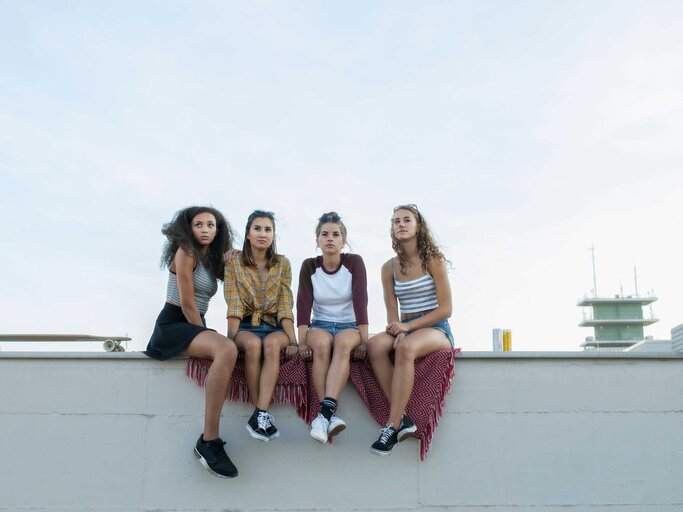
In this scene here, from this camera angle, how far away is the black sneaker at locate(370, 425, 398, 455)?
3.63 meters

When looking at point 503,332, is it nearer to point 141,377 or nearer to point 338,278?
point 338,278

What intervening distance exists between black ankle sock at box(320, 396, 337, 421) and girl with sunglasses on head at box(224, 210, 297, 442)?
1.02 feet

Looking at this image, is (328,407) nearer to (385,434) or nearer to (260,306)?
(385,434)

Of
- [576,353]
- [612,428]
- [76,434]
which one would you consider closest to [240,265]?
[76,434]

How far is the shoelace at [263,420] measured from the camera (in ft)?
12.2

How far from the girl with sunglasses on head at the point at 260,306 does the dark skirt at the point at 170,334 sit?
0.24 meters

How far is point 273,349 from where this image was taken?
386 centimetres

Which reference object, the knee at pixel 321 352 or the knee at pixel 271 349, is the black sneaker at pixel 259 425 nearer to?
the knee at pixel 271 349

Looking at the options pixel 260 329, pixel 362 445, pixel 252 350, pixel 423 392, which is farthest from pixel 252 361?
pixel 423 392

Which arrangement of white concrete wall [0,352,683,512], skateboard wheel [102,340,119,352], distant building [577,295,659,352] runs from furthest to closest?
distant building [577,295,659,352] → skateboard wheel [102,340,119,352] → white concrete wall [0,352,683,512]

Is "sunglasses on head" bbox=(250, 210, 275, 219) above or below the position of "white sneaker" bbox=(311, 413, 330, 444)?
above

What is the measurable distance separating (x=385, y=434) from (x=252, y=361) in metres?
0.82

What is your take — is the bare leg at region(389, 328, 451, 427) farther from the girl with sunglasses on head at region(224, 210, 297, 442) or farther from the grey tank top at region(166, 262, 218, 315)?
the grey tank top at region(166, 262, 218, 315)

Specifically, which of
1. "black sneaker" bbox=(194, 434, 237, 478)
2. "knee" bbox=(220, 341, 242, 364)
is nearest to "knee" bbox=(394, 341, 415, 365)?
"knee" bbox=(220, 341, 242, 364)
